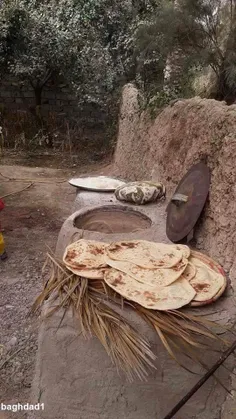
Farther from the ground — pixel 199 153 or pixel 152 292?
pixel 199 153

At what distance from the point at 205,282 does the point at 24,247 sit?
2.33 m

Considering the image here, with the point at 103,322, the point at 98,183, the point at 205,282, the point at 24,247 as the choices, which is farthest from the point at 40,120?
the point at 103,322

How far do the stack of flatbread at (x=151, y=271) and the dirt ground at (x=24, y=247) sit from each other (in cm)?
81

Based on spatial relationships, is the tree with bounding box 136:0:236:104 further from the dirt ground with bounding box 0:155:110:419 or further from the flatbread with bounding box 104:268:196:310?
the flatbread with bounding box 104:268:196:310

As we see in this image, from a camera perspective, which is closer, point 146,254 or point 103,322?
point 103,322

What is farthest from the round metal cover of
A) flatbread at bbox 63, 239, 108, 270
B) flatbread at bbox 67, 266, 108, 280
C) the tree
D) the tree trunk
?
the tree trunk

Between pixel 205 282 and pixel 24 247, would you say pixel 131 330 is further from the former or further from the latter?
pixel 24 247

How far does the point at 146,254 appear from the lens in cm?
227

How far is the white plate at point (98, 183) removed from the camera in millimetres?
3860

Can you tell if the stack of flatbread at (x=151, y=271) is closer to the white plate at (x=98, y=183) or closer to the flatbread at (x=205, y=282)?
the flatbread at (x=205, y=282)

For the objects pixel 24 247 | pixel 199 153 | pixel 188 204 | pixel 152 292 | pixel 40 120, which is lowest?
pixel 24 247

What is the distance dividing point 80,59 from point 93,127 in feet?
4.92

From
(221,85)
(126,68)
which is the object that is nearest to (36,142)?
(126,68)

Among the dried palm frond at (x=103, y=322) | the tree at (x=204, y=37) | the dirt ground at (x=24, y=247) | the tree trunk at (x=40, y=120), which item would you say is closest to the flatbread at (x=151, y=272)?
the dried palm frond at (x=103, y=322)
